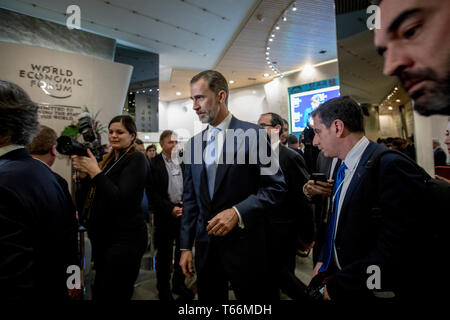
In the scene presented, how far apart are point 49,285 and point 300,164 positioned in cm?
207

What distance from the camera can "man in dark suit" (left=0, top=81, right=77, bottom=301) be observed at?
2.52 feet

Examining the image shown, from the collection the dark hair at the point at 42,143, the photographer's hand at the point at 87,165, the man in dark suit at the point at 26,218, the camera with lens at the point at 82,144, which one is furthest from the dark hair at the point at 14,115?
the dark hair at the point at 42,143

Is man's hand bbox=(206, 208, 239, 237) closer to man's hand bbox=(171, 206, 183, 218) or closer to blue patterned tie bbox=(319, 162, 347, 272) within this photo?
blue patterned tie bbox=(319, 162, 347, 272)

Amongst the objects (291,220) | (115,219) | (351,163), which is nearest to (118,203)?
(115,219)

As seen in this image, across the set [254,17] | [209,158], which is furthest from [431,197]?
[254,17]

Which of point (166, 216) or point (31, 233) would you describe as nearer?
point (31, 233)

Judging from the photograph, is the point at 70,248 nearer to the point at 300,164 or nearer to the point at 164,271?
the point at 164,271

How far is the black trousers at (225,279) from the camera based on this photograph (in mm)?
1282

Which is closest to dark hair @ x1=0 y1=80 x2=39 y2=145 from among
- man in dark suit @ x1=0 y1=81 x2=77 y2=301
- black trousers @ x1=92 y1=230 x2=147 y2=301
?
man in dark suit @ x1=0 y1=81 x2=77 y2=301

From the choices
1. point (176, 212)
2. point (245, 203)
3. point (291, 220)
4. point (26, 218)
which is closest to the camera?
point (26, 218)

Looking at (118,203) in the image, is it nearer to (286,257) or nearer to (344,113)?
(344,113)

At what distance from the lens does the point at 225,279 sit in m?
1.39

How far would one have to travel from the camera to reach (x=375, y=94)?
137 centimetres

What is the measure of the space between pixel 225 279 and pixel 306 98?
26.4 feet
